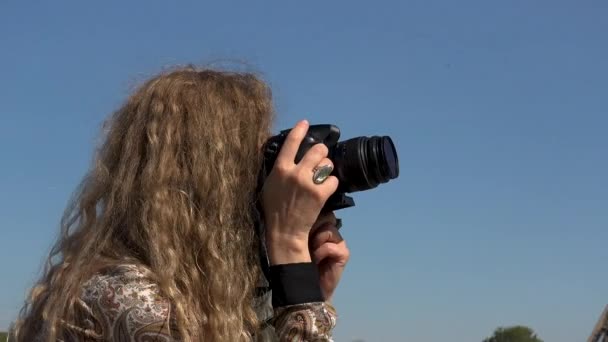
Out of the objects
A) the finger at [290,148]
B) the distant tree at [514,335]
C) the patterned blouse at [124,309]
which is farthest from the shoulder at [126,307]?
the distant tree at [514,335]

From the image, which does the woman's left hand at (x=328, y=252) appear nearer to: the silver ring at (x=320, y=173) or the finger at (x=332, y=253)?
the finger at (x=332, y=253)

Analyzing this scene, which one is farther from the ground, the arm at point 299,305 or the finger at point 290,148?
the finger at point 290,148

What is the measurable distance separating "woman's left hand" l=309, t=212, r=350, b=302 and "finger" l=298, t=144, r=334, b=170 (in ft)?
0.77

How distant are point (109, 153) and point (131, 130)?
119mm

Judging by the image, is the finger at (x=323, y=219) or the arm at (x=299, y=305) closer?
the arm at (x=299, y=305)

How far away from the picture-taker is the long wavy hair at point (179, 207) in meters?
2.67

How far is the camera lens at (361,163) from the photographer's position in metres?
3.01

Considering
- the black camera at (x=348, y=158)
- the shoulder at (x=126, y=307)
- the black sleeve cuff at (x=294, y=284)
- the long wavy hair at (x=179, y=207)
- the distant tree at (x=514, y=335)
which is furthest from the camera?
the distant tree at (x=514, y=335)

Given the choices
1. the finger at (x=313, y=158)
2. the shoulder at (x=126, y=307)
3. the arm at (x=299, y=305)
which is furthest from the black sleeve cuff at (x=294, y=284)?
the shoulder at (x=126, y=307)

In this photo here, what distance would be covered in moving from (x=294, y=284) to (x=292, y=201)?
260mm

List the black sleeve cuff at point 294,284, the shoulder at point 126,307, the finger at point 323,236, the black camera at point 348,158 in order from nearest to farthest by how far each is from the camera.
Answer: the shoulder at point 126,307
the black sleeve cuff at point 294,284
the black camera at point 348,158
the finger at point 323,236

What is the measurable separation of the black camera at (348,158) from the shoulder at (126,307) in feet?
2.06

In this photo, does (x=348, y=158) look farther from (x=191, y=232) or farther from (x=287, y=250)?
(x=191, y=232)

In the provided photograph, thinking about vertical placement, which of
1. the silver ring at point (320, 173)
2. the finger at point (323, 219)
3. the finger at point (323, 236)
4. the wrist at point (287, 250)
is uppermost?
the silver ring at point (320, 173)
